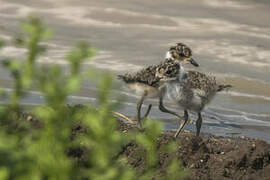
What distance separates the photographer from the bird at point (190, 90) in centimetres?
621

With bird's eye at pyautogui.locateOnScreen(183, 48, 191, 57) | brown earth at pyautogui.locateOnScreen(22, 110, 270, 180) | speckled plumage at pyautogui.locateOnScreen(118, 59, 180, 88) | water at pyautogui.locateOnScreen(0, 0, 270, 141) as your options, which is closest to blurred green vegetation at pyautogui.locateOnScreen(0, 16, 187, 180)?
brown earth at pyautogui.locateOnScreen(22, 110, 270, 180)

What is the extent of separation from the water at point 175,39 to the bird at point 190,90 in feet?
1.71

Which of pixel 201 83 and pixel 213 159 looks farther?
pixel 201 83

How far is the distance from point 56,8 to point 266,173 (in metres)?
6.10

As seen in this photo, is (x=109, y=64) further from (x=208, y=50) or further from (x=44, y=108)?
(x=44, y=108)

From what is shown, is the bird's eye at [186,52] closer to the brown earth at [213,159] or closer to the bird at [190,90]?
the bird at [190,90]

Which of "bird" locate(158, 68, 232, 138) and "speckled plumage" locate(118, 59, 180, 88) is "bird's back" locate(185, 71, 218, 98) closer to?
"bird" locate(158, 68, 232, 138)

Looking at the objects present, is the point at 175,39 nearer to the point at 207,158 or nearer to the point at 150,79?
the point at 150,79

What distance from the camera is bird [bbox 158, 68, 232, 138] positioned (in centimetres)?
621

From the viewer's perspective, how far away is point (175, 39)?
9.47 meters

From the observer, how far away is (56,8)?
10211 millimetres

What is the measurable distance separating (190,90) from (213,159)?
134 cm

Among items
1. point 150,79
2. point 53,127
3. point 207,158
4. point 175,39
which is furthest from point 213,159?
point 175,39

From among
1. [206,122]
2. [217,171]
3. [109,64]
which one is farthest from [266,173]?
[109,64]
